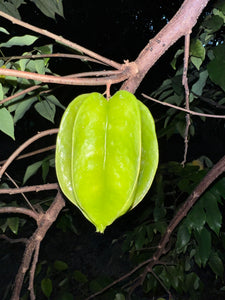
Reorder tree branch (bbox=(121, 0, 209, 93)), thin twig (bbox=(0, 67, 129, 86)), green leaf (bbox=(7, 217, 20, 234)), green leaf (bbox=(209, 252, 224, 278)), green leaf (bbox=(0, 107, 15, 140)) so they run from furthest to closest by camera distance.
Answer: green leaf (bbox=(209, 252, 224, 278)), green leaf (bbox=(7, 217, 20, 234)), green leaf (bbox=(0, 107, 15, 140)), tree branch (bbox=(121, 0, 209, 93)), thin twig (bbox=(0, 67, 129, 86))

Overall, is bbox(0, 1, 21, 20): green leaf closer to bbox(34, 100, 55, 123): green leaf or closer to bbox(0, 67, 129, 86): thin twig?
bbox(34, 100, 55, 123): green leaf

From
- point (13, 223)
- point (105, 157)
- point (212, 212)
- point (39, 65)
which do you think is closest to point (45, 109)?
point (39, 65)

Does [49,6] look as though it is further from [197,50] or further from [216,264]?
[216,264]

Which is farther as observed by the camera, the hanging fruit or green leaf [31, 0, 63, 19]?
green leaf [31, 0, 63, 19]

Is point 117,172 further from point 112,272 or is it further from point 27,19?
point 27,19

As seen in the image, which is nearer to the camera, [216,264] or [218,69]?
[218,69]

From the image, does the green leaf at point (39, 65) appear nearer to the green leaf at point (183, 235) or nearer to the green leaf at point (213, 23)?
the green leaf at point (213, 23)

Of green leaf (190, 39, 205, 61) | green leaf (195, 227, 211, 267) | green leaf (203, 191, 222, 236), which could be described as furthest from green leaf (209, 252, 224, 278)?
green leaf (190, 39, 205, 61)
